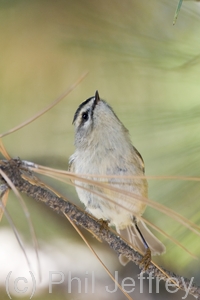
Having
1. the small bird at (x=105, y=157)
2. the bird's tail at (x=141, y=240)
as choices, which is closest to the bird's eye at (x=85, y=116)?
the small bird at (x=105, y=157)

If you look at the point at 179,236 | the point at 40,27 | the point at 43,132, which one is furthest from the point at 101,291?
the point at 40,27

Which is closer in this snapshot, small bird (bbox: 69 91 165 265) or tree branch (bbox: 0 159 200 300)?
tree branch (bbox: 0 159 200 300)

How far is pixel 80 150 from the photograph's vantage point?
0.78 m

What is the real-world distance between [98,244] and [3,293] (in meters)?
0.26

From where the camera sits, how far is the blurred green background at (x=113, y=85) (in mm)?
689

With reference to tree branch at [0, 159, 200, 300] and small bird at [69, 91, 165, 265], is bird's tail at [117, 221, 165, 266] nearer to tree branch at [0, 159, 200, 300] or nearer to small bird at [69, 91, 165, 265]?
small bird at [69, 91, 165, 265]

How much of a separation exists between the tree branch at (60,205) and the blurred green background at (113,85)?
4.7 inches

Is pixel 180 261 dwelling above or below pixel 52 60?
below

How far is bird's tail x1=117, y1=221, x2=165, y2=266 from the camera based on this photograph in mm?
775

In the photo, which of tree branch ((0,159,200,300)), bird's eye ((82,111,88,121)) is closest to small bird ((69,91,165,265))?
bird's eye ((82,111,88,121))

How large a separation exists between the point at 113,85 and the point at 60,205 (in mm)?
436

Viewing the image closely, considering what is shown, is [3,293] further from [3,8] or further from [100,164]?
[3,8]

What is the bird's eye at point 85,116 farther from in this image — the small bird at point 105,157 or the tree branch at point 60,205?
the tree branch at point 60,205

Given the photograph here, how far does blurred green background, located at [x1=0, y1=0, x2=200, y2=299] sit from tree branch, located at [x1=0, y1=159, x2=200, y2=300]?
0.12m
